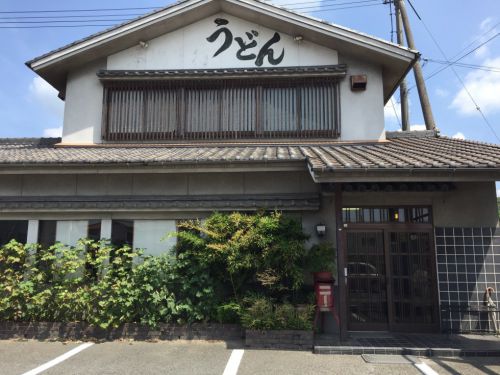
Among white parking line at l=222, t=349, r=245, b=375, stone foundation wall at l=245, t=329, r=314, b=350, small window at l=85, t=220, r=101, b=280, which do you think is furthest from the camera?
small window at l=85, t=220, r=101, b=280

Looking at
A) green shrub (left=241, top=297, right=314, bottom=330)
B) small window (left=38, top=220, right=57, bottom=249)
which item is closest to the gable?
small window (left=38, top=220, right=57, bottom=249)

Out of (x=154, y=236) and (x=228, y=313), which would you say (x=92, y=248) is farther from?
(x=228, y=313)

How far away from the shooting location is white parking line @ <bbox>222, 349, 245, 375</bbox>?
559cm

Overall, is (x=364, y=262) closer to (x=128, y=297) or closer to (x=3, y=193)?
(x=128, y=297)

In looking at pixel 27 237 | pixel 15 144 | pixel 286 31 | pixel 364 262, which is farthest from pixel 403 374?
pixel 15 144

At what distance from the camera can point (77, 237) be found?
836 centimetres

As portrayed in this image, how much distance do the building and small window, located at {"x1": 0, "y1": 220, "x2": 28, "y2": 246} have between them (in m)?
0.03

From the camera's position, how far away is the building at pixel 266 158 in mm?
7738

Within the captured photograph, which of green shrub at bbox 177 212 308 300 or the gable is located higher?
the gable

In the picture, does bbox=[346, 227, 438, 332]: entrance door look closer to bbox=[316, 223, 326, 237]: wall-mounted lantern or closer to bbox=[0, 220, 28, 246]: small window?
bbox=[316, 223, 326, 237]: wall-mounted lantern

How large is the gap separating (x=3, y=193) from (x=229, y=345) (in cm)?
624

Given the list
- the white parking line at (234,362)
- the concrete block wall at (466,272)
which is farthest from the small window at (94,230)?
the concrete block wall at (466,272)

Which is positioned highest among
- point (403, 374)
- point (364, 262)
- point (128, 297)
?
point (364, 262)

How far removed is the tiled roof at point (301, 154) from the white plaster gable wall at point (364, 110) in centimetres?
33
